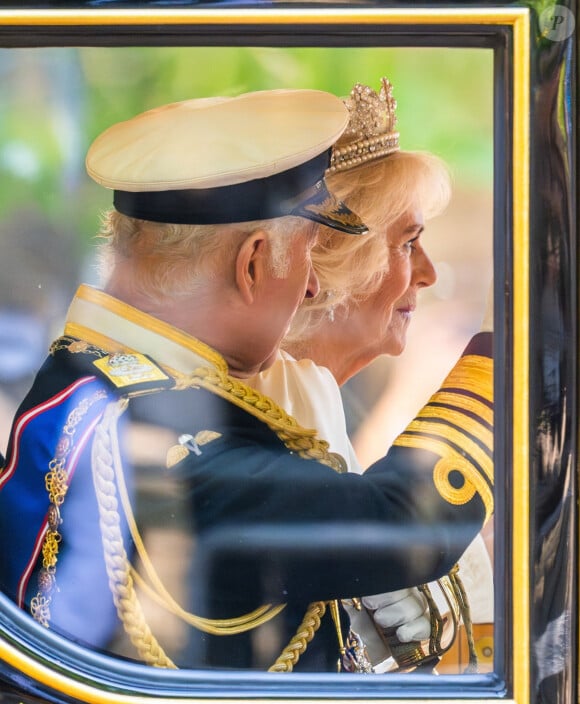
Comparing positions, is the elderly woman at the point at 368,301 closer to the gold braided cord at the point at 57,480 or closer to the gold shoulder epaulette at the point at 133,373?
the gold shoulder epaulette at the point at 133,373

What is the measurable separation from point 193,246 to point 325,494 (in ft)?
1.79

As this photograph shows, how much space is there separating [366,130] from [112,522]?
2.95ft

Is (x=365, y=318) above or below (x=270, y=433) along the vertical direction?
above

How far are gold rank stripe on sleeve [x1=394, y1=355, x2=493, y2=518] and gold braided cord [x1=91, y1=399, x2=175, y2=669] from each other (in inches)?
23.7

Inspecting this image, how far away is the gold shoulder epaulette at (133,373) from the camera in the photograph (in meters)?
1.57

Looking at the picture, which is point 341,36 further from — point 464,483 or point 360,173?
point 464,483

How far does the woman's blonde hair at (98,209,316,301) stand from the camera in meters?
1.60

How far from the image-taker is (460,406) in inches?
62.6

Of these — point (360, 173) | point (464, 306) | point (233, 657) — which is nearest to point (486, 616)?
point (233, 657)

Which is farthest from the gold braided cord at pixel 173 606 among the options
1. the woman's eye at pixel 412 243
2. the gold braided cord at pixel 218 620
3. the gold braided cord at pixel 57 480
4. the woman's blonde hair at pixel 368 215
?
the woman's eye at pixel 412 243

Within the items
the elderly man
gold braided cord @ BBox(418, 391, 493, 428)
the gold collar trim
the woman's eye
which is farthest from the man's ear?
gold braided cord @ BBox(418, 391, 493, 428)

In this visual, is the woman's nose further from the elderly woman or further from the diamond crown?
the diamond crown

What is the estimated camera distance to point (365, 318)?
1620 mm

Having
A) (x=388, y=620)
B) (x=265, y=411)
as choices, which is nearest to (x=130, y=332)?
(x=265, y=411)
